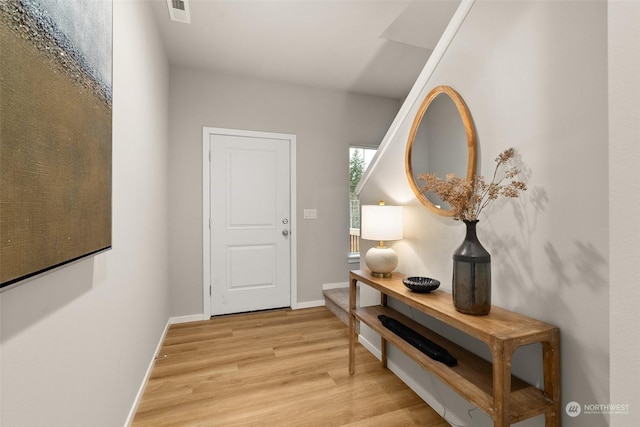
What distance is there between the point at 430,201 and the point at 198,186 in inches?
96.9

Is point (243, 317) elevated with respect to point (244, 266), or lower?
lower

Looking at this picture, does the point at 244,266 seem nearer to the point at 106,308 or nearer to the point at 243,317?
the point at 243,317

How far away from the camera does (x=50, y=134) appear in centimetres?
76

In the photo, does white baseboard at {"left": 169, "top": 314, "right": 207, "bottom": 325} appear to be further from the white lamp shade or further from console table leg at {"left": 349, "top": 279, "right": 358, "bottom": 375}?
the white lamp shade

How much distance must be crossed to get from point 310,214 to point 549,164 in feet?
8.82

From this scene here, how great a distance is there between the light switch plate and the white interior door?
195 mm

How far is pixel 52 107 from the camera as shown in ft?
2.53

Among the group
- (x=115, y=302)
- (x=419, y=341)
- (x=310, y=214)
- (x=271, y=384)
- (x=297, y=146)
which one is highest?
(x=297, y=146)

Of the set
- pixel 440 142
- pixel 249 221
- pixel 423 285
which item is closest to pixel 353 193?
pixel 249 221

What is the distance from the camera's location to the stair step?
119 inches

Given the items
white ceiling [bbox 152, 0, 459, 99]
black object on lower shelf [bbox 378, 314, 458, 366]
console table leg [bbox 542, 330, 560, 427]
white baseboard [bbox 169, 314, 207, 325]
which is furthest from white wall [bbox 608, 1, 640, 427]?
white baseboard [bbox 169, 314, 207, 325]

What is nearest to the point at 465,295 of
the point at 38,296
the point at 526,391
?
the point at 526,391

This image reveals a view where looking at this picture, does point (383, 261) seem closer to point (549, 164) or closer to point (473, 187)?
point (473, 187)

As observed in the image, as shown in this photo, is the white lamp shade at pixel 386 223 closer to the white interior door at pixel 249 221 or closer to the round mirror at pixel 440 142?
the round mirror at pixel 440 142
